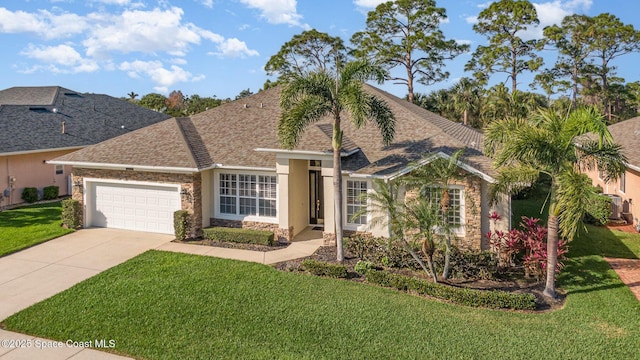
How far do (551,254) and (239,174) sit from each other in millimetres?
11317

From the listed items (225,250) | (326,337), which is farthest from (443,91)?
(326,337)

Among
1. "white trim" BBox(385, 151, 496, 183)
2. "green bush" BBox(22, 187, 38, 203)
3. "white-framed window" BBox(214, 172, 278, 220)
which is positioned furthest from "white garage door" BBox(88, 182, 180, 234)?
"white trim" BBox(385, 151, 496, 183)

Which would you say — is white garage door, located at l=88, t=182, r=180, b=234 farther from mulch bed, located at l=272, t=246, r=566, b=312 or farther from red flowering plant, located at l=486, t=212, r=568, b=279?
red flowering plant, located at l=486, t=212, r=568, b=279

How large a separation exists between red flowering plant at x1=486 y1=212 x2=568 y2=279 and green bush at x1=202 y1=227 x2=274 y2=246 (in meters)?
7.63

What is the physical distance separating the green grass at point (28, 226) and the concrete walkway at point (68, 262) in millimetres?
526

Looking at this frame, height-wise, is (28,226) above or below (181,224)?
below

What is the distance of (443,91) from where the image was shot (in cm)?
4147

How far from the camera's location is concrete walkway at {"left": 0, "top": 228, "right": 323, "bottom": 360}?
8.04m

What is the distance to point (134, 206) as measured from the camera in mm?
16938

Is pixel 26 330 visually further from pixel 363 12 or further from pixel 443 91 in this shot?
pixel 363 12

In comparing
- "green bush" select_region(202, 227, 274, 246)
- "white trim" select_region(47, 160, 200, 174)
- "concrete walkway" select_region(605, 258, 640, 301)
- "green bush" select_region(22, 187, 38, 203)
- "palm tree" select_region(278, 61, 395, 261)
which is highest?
"palm tree" select_region(278, 61, 395, 261)

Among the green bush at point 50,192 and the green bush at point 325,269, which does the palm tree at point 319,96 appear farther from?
the green bush at point 50,192

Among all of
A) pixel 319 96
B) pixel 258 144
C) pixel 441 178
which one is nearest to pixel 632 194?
pixel 441 178

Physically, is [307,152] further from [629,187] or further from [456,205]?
[629,187]
